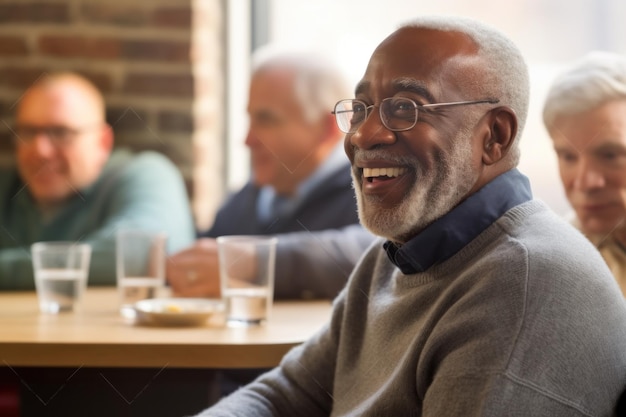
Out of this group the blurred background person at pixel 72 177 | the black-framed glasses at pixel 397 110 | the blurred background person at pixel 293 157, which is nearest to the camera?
the black-framed glasses at pixel 397 110

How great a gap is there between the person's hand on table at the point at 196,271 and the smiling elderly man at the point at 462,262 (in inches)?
20.6

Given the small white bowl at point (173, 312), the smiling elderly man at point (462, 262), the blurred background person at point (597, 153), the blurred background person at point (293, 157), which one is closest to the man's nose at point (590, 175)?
the blurred background person at point (597, 153)

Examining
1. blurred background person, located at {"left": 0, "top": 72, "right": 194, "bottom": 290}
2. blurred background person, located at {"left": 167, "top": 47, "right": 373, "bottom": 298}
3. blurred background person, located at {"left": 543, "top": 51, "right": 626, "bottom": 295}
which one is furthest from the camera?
blurred background person, located at {"left": 0, "top": 72, "right": 194, "bottom": 290}

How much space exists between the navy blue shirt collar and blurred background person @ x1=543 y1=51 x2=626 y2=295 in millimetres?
413

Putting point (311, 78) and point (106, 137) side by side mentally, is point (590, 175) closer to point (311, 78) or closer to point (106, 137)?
point (311, 78)

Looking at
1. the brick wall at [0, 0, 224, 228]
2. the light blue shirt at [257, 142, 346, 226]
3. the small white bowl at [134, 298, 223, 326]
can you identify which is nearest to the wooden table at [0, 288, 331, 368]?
the small white bowl at [134, 298, 223, 326]

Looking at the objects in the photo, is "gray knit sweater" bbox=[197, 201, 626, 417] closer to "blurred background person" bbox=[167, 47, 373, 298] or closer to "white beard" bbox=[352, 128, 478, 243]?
"white beard" bbox=[352, 128, 478, 243]

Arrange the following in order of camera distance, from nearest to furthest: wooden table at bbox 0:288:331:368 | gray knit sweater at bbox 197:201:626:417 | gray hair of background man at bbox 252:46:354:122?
1. gray knit sweater at bbox 197:201:626:417
2. wooden table at bbox 0:288:331:368
3. gray hair of background man at bbox 252:46:354:122

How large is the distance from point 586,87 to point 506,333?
70 centimetres

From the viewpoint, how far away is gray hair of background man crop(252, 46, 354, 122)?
2158mm

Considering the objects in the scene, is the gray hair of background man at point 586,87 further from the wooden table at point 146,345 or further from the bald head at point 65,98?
the bald head at point 65,98

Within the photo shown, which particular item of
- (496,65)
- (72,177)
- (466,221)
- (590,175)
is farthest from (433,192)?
(72,177)

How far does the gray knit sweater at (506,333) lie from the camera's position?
90cm

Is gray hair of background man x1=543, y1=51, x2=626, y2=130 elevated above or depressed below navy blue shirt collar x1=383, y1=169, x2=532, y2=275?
above
